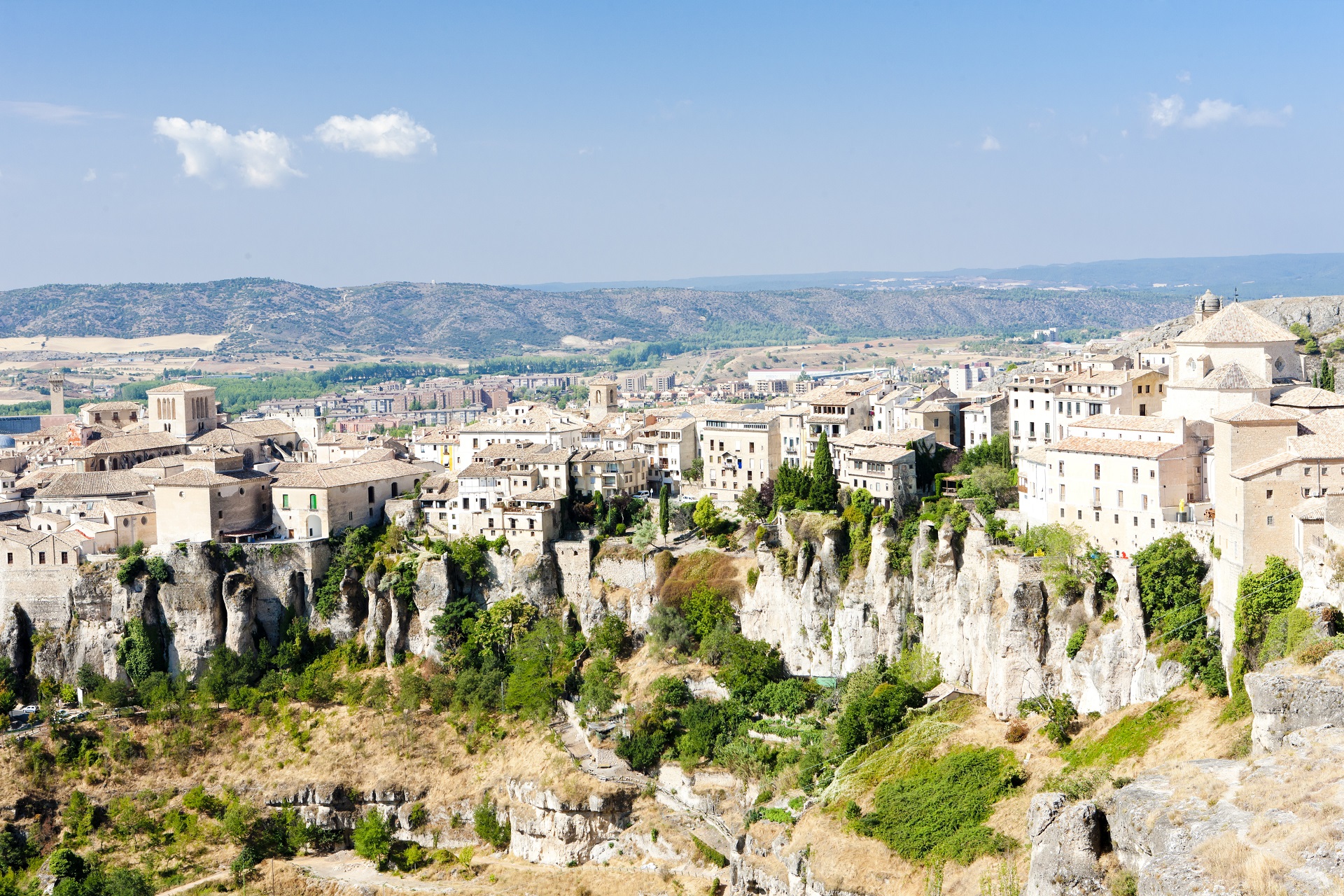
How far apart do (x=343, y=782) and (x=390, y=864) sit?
4.56m

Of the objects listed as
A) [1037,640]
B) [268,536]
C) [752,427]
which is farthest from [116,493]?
[1037,640]

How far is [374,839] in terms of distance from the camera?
5231 cm

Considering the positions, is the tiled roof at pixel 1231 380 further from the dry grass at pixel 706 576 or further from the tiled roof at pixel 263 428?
the tiled roof at pixel 263 428

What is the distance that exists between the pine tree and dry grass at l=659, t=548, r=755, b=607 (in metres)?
3.61

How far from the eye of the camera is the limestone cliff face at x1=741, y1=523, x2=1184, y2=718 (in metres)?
43.0

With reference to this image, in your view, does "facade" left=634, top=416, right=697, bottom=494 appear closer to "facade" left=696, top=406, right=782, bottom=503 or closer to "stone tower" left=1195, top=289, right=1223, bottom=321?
"facade" left=696, top=406, right=782, bottom=503

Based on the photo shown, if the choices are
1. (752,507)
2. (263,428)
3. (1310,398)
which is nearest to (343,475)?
(263,428)

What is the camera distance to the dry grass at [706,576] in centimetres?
5647

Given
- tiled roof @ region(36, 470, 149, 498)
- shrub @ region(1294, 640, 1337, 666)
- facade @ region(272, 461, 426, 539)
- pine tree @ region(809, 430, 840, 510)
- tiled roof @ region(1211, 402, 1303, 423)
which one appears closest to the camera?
shrub @ region(1294, 640, 1337, 666)

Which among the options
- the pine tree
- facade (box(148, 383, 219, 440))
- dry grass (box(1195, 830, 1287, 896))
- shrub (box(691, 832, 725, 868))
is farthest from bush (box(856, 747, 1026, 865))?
facade (box(148, 383, 219, 440))

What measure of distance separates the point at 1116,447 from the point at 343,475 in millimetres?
33715

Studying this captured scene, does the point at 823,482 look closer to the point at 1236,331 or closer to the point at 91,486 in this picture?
the point at 1236,331

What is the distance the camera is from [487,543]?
60.3m

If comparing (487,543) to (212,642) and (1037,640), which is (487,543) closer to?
(212,642)
